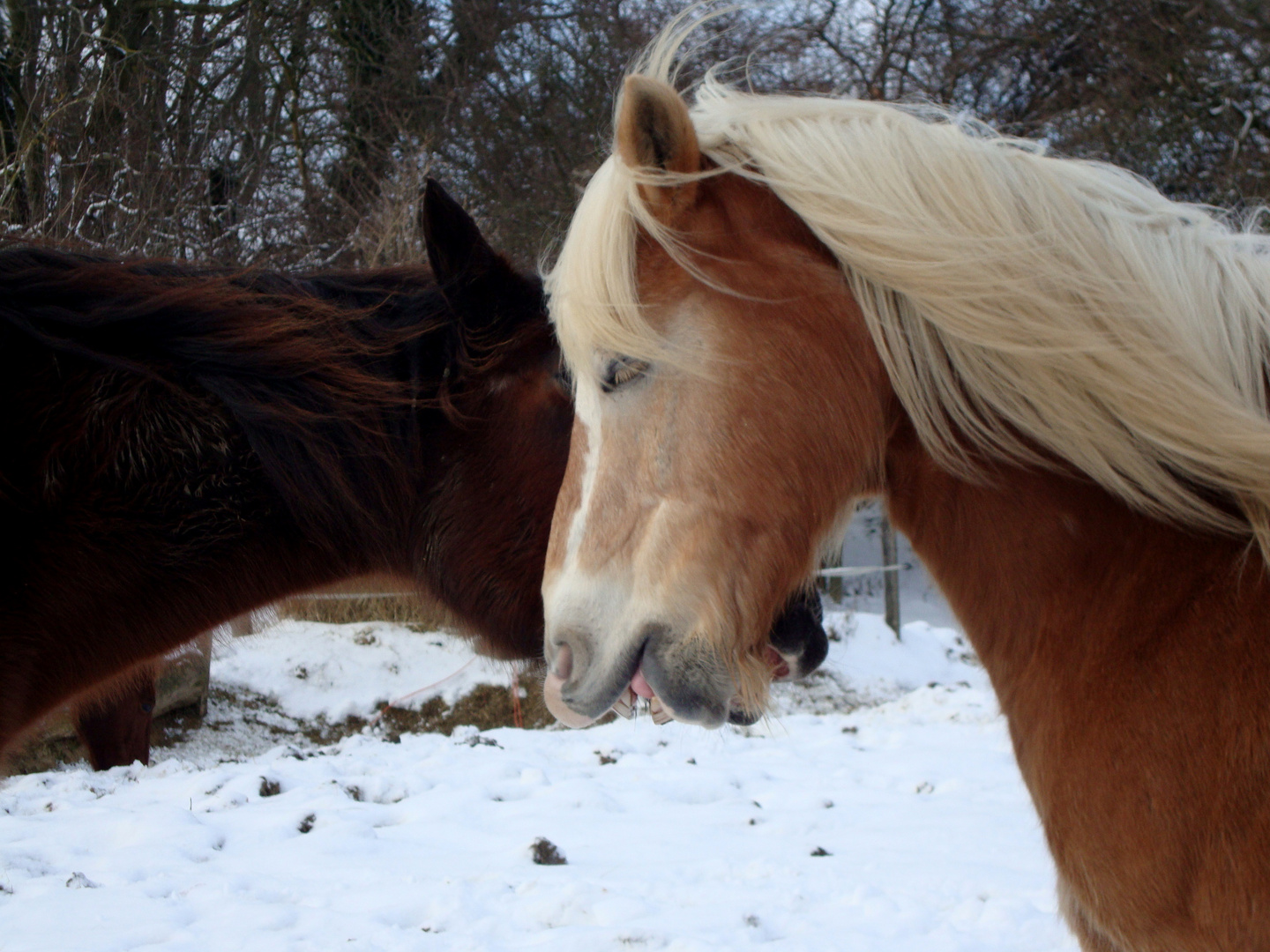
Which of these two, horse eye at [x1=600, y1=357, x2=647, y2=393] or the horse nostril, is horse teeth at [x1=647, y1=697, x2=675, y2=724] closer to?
the horse nostril

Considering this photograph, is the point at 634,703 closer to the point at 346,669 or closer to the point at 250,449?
the point at 250,449

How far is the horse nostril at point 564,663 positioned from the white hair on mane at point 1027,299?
0.50m

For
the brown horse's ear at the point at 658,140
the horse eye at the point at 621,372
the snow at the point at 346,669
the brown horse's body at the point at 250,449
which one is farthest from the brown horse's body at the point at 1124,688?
the snow at the point at 346,669

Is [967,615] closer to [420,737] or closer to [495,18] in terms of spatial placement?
[420,737]

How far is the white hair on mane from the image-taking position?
140 centimetres

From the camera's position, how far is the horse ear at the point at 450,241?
98.2 inches

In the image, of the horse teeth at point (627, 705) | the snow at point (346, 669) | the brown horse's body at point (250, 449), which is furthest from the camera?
the snow at point (346, 669)

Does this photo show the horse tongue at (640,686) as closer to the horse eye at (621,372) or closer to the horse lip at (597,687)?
the horse lip at (597,687)

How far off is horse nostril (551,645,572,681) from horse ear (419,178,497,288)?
4.19 feet

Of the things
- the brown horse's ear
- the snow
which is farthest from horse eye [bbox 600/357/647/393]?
the snow

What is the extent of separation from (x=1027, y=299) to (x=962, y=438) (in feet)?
0.80

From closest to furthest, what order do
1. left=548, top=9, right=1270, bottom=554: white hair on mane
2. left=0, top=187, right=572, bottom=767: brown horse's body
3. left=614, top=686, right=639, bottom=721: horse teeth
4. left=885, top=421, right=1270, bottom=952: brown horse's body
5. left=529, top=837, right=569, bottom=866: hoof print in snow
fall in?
left=885, top=421, right=1270, bottom=952: brown horse's body
left=548, top=9, right=1270, bottom=554: white hair on mane
left=614, top=686, right=639, bottom=721: horse teeth
left=0, top=187, right=572, bottom=767: brown horse's body
left=529, top=837, right=569, bottom=866: hoof print in snow

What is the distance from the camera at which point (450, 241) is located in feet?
8.41

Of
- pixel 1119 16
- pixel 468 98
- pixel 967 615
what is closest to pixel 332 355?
pixel 967 615
